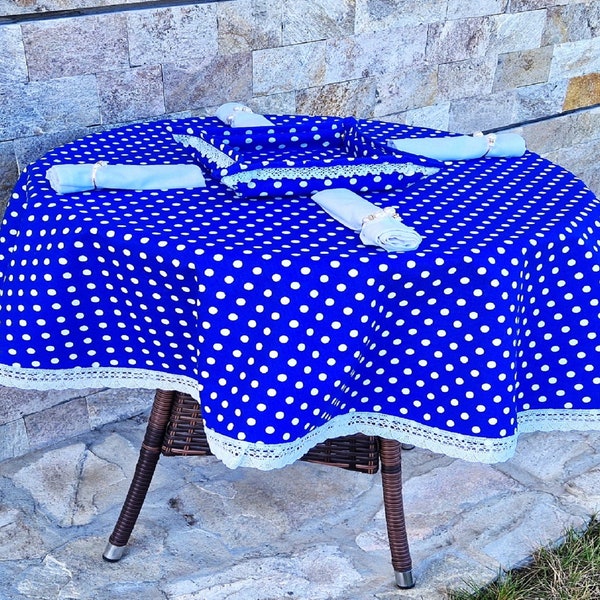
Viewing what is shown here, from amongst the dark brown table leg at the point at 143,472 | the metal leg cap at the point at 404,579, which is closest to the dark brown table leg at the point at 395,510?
the metal leg cap at the point at 404,579

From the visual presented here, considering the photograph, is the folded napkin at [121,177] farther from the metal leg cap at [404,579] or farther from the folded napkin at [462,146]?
the metal leg cap at [404,579]

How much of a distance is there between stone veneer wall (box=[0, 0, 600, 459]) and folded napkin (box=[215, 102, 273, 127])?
24cm

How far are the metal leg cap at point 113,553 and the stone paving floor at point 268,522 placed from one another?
20 mm

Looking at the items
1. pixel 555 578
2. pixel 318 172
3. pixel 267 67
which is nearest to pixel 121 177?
pixel 318 172

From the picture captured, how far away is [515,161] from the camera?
2.39 m

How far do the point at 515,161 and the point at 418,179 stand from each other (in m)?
0.35

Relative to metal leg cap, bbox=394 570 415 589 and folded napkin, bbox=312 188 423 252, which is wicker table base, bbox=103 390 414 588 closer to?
metal leg cap, bbox=394 570 415 589

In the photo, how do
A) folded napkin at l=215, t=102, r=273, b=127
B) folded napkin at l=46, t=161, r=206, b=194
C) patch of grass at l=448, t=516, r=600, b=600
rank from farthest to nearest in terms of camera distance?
folded napkin at l=215, t=102, r=273, b=127
patch of grass at l=448, t=516, r=600, b=600
folded napkin at l=46, t=161, r=206, b=194

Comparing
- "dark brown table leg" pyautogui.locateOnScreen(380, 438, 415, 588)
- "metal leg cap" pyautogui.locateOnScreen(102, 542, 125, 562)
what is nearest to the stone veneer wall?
"metal leg cap" pyautogui.locateOnScreen(102, 542, 125, 562)

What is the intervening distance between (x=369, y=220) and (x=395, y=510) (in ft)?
2.74

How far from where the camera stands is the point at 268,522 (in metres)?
2.53

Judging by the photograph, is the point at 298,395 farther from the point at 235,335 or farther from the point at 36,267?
the point at 36,267

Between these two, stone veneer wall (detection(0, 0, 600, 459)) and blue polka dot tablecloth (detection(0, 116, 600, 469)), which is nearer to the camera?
blue polka dot tablecloth (detection(0, 116, 600, 469))

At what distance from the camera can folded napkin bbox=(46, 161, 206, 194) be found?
78.4 inches
